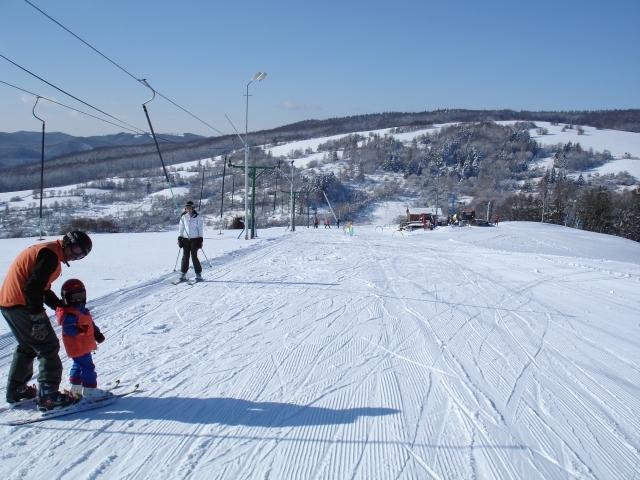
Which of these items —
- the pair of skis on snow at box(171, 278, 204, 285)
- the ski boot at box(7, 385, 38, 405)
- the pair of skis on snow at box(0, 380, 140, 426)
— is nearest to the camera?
the pair of skis on snow at box(0, 380, 140, 426)

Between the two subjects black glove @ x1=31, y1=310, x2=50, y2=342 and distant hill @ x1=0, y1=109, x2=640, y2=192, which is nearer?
black glove @ x1=31, y1=310, x2=50, y2=342

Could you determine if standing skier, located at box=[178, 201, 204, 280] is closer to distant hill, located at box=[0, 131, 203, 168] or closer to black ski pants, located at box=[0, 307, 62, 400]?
black ski pants, located at box=[0, 307, 62, 400]

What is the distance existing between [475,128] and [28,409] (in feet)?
574

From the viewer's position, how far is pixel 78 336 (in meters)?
4.31

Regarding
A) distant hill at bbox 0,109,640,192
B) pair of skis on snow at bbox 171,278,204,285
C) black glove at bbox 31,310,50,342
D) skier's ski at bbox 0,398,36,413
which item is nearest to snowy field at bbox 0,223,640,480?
skier's ski at bbox 0,398,36,413

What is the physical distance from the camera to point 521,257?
58.9 feet

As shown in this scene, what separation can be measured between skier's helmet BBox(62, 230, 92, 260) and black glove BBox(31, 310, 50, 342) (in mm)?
599

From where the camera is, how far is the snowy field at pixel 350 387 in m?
3.55

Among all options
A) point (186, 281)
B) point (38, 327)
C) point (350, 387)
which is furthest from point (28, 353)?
point (186, 281)

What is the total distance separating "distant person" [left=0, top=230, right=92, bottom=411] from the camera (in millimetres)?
4098

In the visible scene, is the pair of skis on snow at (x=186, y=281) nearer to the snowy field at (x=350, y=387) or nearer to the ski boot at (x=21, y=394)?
the snowy field at (x=350, y=387)

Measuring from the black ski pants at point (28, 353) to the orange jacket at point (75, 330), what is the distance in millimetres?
109

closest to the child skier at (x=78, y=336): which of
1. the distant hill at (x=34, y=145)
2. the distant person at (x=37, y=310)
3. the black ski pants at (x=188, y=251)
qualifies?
the distant person at (x=37, y=310)

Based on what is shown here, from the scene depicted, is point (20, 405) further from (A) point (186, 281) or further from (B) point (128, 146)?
(B) point (128, 146)
